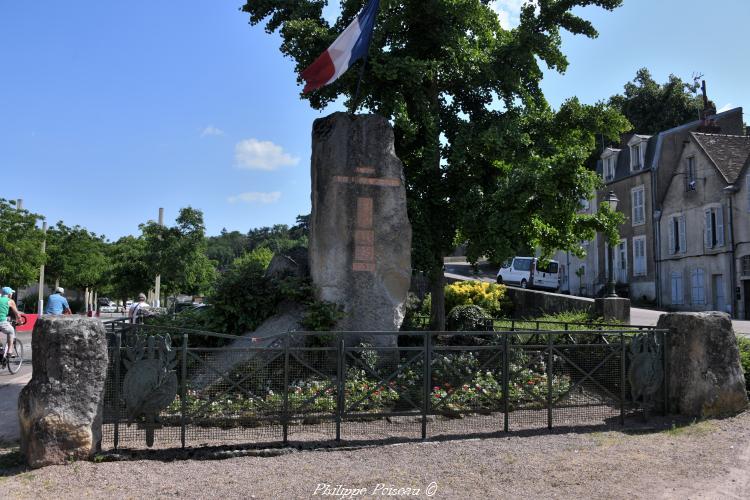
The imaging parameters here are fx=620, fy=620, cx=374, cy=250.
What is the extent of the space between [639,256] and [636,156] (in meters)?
5.47

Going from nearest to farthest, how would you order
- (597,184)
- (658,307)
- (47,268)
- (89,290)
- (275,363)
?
1. (275,363)
2. (597,184)
3. (658,307)
4. (47,268)
5. (89,290)

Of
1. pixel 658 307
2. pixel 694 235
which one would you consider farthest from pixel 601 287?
pixel 694 235

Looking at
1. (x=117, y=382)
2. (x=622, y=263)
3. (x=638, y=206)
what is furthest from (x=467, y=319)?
(x=622, y=263)

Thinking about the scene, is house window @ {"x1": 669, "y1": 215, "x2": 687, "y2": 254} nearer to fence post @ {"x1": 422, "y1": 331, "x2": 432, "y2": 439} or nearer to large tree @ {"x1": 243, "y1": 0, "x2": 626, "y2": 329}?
large tree @ {"x1": 243, "y1": 0, "x2": 626, "y2": 329}

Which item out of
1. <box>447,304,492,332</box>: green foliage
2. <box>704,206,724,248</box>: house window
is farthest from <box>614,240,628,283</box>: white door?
<box>447,304,492,332</box>: green foliage

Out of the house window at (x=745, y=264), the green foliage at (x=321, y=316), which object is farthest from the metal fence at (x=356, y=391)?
the house window at (x=745, y=264)

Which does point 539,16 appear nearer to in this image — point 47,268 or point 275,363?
point 275,363

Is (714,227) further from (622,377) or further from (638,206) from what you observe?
(622,377)

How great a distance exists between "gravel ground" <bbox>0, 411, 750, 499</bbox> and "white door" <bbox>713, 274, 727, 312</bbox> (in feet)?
76.2

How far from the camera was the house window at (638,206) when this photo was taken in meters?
33.0

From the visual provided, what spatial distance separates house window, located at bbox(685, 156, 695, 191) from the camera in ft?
95.6

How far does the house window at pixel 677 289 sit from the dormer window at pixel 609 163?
7.88m

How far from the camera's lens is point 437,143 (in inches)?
485

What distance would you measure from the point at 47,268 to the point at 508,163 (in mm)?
37502
